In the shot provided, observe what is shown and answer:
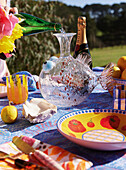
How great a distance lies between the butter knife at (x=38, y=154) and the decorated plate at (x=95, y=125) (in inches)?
4.4

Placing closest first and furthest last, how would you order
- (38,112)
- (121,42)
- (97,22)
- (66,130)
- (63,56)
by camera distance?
(66,130) → (38,112) → (63,56) → (121,42) → (97,22)

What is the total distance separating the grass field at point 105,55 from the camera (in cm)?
728

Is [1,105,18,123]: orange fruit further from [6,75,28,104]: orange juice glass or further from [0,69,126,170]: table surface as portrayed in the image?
[6,75,28,104]: orange juice glass

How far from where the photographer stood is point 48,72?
93 centimetres

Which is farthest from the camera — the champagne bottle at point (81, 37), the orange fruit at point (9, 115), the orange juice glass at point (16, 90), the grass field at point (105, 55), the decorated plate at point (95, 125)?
the grass field at point (105, 55)

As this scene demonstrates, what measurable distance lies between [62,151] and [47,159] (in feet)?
0.25

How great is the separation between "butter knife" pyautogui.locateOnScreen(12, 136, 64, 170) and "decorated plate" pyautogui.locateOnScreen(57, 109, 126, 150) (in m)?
0.11

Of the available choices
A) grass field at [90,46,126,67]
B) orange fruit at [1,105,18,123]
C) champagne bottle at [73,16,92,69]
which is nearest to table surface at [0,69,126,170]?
orange fruit at [1,105,18,123]

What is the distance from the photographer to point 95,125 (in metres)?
0.71

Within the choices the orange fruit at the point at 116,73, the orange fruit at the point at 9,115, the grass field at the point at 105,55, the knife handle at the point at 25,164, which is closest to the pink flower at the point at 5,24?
the orange fruit at the point at 9,115

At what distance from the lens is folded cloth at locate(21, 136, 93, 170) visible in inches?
19.4

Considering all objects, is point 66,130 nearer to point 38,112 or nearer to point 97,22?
point 38,112

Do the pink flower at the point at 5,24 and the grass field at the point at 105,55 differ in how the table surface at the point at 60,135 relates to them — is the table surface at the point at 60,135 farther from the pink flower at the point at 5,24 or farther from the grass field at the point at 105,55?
the grass field at the point at 105,55

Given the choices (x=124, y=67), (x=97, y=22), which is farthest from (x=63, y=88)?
(x=97, y=22)
